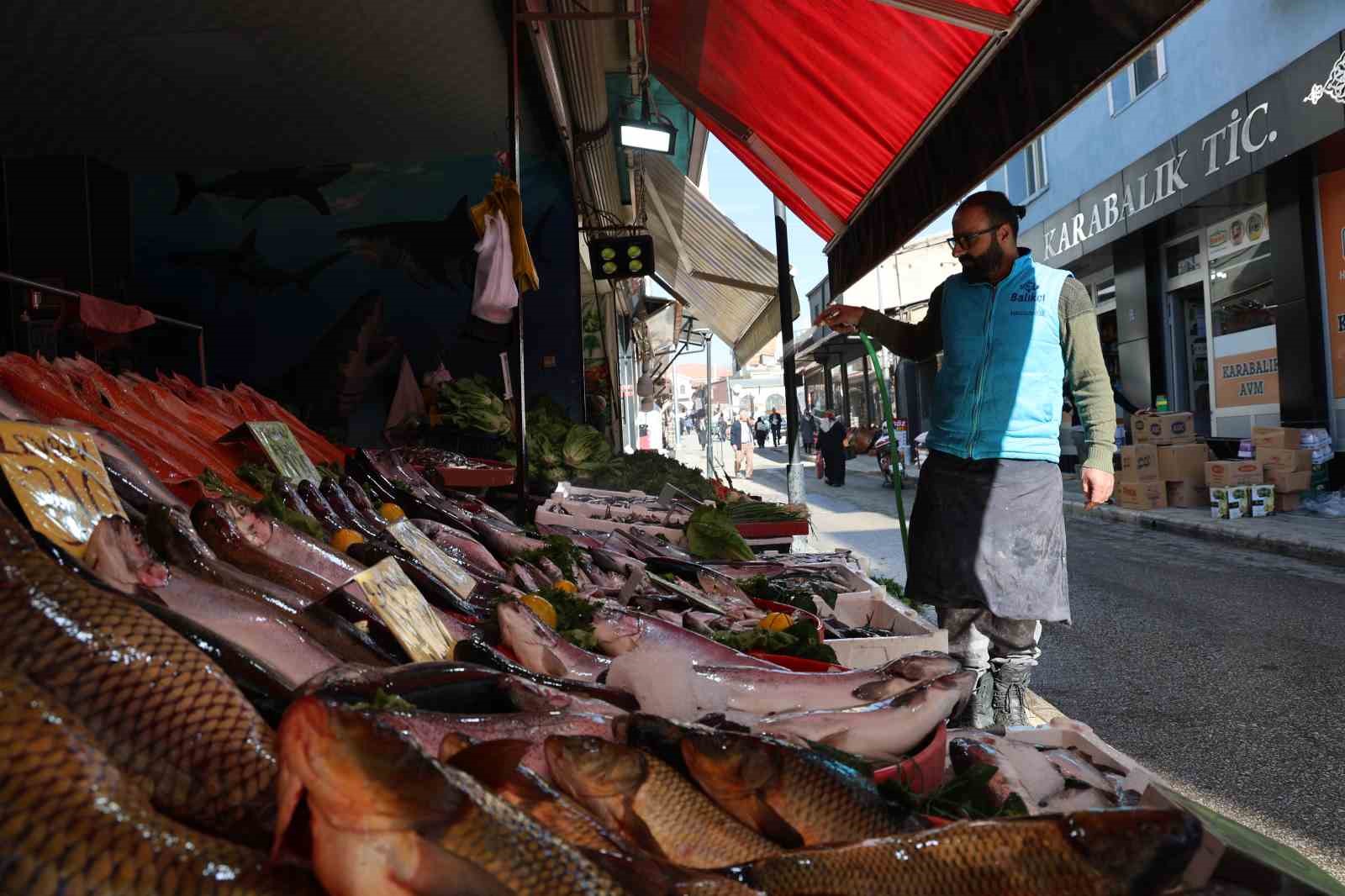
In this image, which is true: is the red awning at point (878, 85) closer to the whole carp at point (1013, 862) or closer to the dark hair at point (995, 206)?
the dark hair at point (995, 206)

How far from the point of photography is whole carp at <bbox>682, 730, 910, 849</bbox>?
4.47 feet

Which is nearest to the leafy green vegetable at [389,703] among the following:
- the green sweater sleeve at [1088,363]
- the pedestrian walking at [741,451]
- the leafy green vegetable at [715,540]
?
the green sweater sleeve at [1088,363]

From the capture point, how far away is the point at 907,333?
171 inches

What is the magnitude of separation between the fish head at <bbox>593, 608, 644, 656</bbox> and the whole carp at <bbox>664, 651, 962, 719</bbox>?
375mm

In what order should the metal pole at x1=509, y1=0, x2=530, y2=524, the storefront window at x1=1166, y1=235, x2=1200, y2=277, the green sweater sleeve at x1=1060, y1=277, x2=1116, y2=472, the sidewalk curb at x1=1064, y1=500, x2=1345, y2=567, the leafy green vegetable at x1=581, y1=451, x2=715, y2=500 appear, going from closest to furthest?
the green sweater sleeve at x1=1060, y1=277, x2=1116, y2=472 < the metal pole at x1=509, y1=0, x2=530, y2=524 < the leafy green vegetable at x1=581, y1=451, x2=715, y2=500 < the sidewalk curb at x1=1064, y1=500, x2=1345, y2=567 < the storefront window at x1=1166, y1=235, x2=1200, y2=277

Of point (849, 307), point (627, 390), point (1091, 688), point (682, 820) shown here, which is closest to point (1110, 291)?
point (627, 390)

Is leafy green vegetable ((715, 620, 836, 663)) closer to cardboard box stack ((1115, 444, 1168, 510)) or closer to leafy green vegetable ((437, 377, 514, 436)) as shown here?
leafy green vegetable ((437, 377, 514, 436))

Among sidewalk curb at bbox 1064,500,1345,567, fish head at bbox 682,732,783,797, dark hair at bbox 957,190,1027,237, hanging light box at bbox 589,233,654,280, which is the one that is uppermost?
hanging light box at bbox 589,233,654,280

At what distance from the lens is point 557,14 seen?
627 centimetres

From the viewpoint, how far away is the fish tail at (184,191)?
11492mm

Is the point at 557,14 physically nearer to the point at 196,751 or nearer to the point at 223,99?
the point at 223,99

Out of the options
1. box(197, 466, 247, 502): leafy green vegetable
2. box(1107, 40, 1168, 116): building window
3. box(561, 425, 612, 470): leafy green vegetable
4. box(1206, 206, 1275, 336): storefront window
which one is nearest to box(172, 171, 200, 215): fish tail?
box(561, 425, 612, 470): leafy green vegetable

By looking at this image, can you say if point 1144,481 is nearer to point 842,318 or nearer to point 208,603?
point 842,318

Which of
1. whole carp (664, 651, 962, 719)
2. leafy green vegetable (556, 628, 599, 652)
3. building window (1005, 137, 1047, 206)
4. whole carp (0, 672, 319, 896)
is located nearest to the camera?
whole carp (0, 672, 319, 896)
